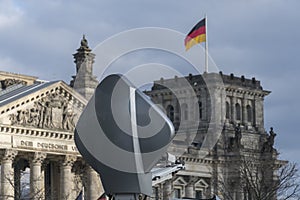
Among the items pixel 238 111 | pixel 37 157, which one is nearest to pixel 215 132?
pixel 238 111

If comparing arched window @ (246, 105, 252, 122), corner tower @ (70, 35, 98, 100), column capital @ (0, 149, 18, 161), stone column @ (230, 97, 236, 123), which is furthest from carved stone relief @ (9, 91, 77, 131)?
arched window @ (246, 105, 252, 122)

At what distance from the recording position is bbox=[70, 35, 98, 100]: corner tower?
105250 mm

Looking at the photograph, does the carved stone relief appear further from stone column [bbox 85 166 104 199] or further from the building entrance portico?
stone column [bbox 85 166 104 199]

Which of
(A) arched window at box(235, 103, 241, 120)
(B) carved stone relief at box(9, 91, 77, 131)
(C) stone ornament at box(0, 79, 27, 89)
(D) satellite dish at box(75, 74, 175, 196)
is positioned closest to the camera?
(D) satellite dish at box(75, 74, 175, 196)

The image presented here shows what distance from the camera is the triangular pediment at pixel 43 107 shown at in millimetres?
84312

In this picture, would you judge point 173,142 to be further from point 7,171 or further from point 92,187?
point 7,171

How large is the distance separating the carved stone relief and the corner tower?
15510 mm

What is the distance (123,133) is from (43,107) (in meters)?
61.9

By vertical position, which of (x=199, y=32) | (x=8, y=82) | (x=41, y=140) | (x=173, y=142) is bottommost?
(x=41, y=140)

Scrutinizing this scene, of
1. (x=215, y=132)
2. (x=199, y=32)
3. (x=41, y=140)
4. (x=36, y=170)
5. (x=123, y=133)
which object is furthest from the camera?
(x=215, y=132)

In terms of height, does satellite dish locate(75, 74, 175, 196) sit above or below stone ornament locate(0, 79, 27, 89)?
below

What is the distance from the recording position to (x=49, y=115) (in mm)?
87562

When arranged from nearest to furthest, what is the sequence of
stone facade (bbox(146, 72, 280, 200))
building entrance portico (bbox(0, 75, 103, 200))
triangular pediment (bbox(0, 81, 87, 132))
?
building entrance portico (bbox(0, 75, 103, 200)), triangular pediment (bbox(0, 81, 87, 132)), stone facade (bbox(146, 72, 280, 200))

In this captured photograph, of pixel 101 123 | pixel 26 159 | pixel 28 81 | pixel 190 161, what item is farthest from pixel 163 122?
pixel 190 161
